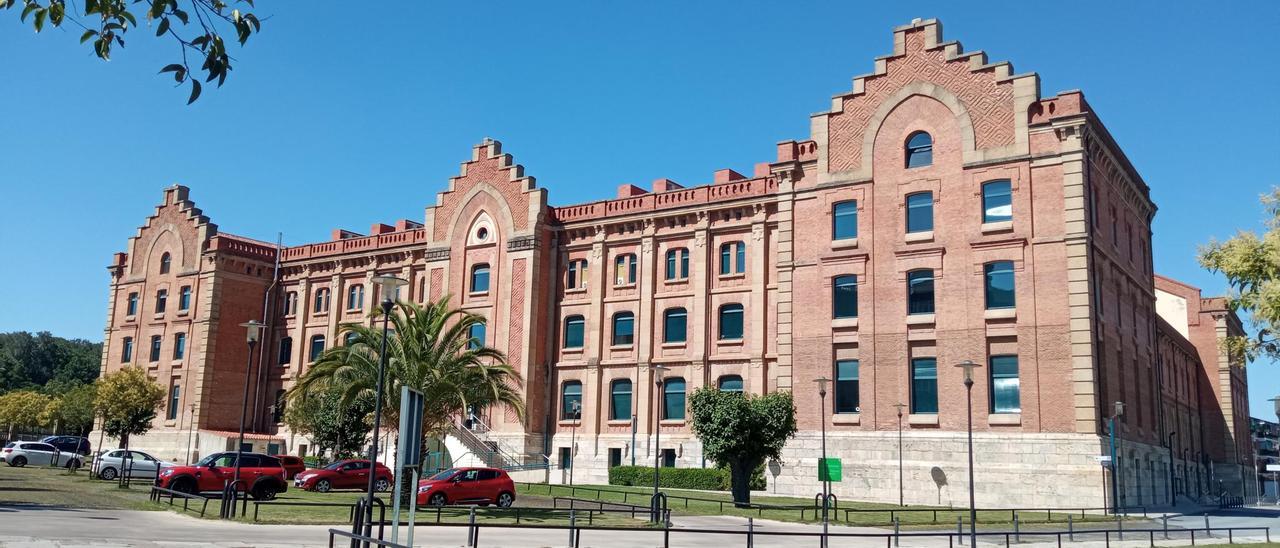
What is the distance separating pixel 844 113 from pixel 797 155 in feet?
8.44

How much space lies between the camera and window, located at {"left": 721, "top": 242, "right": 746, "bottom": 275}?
1854 inches

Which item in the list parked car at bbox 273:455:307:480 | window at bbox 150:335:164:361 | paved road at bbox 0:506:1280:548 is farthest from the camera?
window at bbox 150:335:164:361

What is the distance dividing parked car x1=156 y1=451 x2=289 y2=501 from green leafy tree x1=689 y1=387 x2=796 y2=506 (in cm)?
1408

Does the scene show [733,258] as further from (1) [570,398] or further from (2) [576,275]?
(1) [570,398]

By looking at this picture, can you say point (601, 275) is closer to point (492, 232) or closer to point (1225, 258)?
point (492, 232)

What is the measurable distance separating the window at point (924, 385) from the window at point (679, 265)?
12.9 metres

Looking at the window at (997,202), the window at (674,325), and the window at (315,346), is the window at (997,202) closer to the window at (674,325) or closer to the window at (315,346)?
the window at (674,325)

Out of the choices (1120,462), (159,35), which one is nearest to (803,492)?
(1120,462)

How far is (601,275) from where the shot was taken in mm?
50844

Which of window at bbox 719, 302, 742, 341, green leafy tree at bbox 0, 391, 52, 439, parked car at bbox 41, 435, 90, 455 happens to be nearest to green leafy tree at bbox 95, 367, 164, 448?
parked car at bbox 41, 435, 90, 455

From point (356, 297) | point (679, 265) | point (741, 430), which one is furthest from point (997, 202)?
point (356, 297)

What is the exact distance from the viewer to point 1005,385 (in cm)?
3744

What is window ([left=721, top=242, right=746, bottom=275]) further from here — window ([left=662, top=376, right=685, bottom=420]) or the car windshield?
the car windshield

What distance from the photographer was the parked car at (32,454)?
51.9 meters
